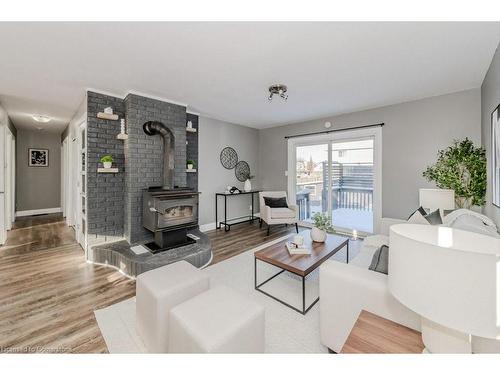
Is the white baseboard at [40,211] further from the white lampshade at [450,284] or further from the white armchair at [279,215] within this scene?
the white lampshade at [450,284]

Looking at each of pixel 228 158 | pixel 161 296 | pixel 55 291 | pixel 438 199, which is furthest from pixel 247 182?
pixel 161 296

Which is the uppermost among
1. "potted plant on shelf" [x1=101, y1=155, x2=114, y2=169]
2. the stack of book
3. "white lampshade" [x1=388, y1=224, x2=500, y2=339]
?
"potted plant on shelf" [x1=101, y1=155, x2=114, y2=169]

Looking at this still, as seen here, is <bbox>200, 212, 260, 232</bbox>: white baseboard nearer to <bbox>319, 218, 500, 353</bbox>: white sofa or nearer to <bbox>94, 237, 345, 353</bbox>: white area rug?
<bbox>94, 237, 345, 353</bbox>: white area rug

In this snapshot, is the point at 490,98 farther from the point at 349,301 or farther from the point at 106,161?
the point at 106,161

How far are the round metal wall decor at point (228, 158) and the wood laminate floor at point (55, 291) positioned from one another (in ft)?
5.76

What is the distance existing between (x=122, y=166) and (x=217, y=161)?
200 centimetres

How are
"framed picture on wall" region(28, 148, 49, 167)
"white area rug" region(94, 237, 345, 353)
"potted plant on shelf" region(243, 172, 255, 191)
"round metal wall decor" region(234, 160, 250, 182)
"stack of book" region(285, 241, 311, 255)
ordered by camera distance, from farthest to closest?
"framed picture on wall" region(28, 148, 49, 167)
"round metal wall decor" region(234, 160, 250, 182)
"potted plant on shelf" region(243, 172, 255, 191)
"stack of book" region(285, 241, 311, 255)
"white area rug" region(94, 237, 345, 353)

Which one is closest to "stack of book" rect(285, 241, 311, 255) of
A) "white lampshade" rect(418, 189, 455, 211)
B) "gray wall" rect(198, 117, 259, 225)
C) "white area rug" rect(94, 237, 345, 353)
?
"white area rug" rect(94, 237, 345, 353)

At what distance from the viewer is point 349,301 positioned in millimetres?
1418

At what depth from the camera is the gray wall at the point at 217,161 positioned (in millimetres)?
4723

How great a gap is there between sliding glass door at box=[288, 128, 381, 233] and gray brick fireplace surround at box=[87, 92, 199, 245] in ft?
10.4

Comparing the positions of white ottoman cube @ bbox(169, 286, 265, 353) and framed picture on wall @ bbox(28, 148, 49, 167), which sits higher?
framed picture on wall @ bbox(28, 148, 49, 167)

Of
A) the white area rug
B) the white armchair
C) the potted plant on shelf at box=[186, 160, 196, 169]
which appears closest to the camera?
the white area rug

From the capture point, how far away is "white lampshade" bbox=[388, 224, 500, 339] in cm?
60
